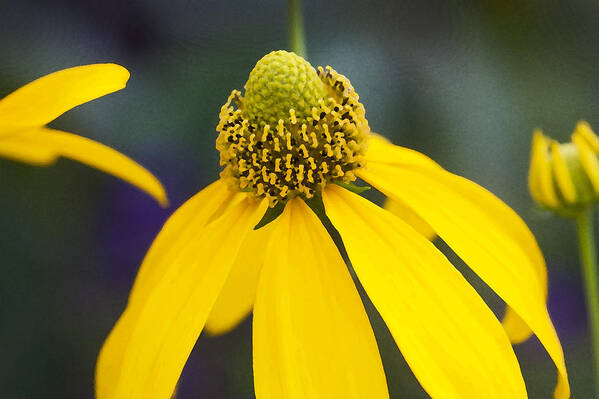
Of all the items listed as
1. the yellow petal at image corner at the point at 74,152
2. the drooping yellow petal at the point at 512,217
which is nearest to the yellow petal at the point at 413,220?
the drooping yellow petal at the point at 512,217

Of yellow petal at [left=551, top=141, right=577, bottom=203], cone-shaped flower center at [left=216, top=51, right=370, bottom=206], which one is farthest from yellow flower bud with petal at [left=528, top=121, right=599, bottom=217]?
cone-shaped flower center at [left=216, top=51, right=370, bottom=206]

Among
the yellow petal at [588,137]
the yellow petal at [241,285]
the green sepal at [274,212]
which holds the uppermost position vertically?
the yellow petal at [588,137]

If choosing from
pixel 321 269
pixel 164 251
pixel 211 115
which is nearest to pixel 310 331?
pixel 321 269

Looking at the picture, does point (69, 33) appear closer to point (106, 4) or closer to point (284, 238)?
point (106, 4)

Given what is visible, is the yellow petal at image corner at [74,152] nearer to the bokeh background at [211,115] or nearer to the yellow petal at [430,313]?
the yellow petal at [430,313]

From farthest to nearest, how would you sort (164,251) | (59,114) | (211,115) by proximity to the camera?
(211,115)
(164,251)
(59,114)

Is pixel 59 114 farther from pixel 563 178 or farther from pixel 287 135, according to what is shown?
pixel 563 178
